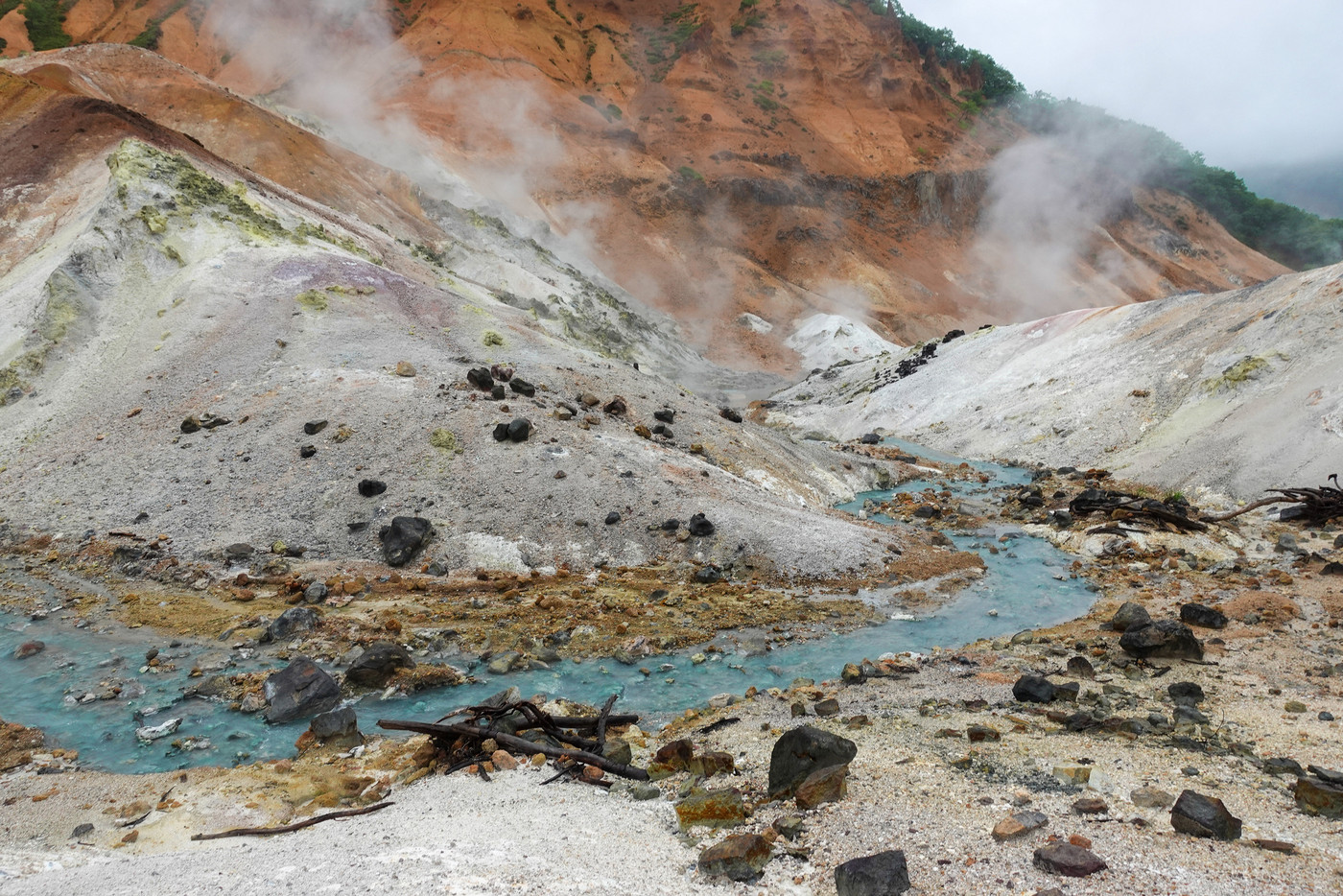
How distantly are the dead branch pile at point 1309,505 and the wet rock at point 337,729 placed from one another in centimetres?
1654

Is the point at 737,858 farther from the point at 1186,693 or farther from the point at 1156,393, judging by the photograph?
the point at 1156,393

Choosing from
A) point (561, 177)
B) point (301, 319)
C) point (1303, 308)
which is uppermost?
point (561, 177)

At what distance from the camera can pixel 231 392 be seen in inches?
658

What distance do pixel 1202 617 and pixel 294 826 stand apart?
11.0m

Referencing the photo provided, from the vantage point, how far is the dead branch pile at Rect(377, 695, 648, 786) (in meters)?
6.03

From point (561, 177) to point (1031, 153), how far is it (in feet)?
169

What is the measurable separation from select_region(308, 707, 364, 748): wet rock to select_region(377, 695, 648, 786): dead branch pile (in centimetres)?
92

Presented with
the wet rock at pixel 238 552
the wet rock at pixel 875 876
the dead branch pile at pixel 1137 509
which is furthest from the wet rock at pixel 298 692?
the dead branch pile at pixel 1137 509

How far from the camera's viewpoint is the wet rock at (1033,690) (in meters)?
7.45

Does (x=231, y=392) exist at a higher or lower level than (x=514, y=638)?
higher

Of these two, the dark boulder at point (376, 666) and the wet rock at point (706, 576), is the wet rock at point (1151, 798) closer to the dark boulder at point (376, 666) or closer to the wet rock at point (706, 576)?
the dark boulder at point (376, 666)

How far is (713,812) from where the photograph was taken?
4.95 meters

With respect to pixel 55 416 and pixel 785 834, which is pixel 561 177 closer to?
pixel 55 416

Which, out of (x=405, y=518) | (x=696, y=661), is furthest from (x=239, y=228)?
(x=696, y=661)
